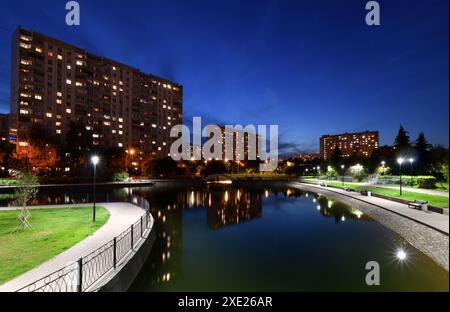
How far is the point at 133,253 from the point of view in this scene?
9039 mm

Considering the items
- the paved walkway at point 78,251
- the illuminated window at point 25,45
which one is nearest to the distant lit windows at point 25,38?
the illuminated window at point 25,45

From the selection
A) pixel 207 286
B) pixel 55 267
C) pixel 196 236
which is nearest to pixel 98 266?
pixel 55 267

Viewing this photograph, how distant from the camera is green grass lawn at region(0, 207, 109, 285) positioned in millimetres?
8095

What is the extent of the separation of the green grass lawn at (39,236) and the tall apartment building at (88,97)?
57.0 meters

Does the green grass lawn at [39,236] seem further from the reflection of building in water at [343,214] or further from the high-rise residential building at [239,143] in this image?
the high-rise residential building at [239,143]

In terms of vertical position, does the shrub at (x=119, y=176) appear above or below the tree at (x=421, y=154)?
below

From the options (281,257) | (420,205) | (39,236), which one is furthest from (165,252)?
(420,205)

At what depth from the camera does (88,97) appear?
9175cm

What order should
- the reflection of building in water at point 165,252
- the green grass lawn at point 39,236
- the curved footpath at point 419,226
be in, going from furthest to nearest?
the curved footpath at point 419,226 < the reflection of building in water at point 165,252 < the green grass lawn at point 39,236

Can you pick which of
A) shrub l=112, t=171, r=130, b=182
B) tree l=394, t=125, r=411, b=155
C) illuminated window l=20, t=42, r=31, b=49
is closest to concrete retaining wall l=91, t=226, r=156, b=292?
shrub l=112, t=171, r=130, b=182

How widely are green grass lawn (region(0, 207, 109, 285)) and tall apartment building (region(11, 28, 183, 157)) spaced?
57.0m

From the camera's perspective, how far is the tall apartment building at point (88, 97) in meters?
77.1

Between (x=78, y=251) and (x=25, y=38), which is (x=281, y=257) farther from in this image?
(x=25, y=38)

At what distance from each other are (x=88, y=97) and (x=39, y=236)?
3722 inches
